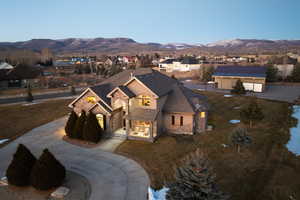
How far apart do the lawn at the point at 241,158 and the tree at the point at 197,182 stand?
4588 mm

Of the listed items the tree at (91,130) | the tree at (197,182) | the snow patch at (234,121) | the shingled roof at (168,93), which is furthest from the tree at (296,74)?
the tree at (197,182)

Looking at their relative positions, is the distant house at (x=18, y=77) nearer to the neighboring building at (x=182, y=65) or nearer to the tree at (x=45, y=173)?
the tree at (x=45, y=173)

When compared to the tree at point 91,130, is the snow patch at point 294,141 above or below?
below

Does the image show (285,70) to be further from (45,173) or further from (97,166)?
(45,173)

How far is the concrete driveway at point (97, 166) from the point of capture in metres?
14.6

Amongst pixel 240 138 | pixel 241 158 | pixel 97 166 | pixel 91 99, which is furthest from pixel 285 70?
pixel 97 166

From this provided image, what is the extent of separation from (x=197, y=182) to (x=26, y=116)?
106ft

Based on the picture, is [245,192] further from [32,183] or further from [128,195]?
[32,183]

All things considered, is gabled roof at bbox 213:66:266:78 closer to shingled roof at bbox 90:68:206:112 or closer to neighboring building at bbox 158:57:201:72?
shingled roof at bbox 90:68:206:112

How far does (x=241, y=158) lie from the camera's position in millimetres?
18297

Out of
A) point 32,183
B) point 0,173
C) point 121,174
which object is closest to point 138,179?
point 121,174

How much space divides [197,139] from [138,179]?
32.2 feet

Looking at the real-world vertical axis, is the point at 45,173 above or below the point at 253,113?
below

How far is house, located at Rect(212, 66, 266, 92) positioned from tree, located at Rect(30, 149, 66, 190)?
1925 inches
